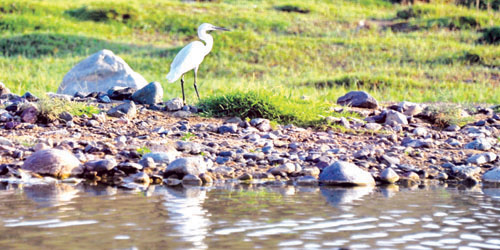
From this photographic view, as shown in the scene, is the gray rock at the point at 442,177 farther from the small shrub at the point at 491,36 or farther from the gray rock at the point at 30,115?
the small shrub at the point at 491,36

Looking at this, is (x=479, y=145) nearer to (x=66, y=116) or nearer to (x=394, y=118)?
(x=394, y=118)

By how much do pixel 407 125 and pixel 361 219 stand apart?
4.29m

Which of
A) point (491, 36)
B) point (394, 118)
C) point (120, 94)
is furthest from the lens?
point (491, 36)

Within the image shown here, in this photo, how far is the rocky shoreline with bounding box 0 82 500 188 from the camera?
16.2 ft

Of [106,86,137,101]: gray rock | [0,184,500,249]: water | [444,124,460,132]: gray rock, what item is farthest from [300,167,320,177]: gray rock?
[106,86,137,101]: gray rock

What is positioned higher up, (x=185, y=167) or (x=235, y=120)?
(x=235, y=120)

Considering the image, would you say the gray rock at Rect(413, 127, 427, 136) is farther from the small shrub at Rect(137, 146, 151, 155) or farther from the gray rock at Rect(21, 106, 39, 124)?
the gray rock at Rect(21, 106, 39, 124)

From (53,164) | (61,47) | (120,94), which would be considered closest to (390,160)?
(53,164)

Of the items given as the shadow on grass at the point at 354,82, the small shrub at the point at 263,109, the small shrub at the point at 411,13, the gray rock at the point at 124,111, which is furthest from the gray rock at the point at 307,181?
the small shrub at the point at 411,13

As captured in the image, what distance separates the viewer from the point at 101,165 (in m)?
4.93

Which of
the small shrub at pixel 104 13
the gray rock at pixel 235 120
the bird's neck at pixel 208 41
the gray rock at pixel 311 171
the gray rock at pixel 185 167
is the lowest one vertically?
the gray rock at pixel 311 171

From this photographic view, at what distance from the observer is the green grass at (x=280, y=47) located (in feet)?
40.2

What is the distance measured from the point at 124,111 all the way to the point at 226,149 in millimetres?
1762

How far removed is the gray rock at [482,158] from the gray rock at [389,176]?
931 mm
